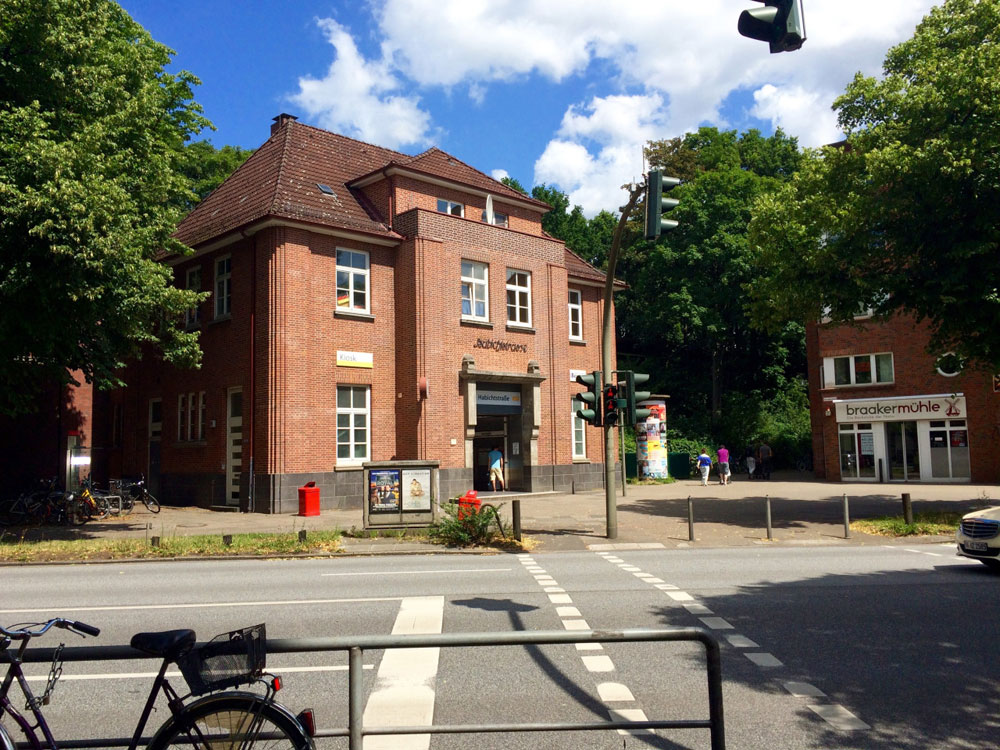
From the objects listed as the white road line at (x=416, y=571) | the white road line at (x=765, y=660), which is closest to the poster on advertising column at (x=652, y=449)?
the white road line at (x=416, y=571)

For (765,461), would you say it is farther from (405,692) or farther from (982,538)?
(405,692)

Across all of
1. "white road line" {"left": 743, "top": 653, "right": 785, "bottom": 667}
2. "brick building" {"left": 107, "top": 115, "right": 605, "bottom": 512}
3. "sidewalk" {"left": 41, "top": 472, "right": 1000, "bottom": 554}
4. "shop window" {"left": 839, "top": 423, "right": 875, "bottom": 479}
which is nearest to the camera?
"white road line" {"left": 743, "top": 653, "right": 785, "bottom": 667}

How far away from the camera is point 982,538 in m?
11.7

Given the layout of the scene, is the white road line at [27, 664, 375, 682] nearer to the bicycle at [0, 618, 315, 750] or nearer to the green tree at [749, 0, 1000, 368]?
the bicycle at [0, 618, 315, 750]

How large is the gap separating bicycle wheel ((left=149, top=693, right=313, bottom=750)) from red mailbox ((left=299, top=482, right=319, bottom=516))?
19029 millimetres

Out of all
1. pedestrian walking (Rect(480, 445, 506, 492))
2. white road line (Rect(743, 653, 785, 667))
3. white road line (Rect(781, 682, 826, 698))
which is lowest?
white road line (Rect(781, 682, 826, 698))

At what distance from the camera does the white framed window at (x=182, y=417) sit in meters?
27.9

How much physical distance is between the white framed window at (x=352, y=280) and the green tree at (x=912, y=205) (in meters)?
11.8

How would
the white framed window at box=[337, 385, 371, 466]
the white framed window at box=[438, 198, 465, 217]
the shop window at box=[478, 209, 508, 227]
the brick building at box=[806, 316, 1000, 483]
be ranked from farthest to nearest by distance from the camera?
the brick building at box=[806, 316, 1000, 483] < the shop window at box=[478, 209, 508, 227] < the white framed window at box=[438, 198, 465, 217] < the white framed window at box=[337, 385, 371, 466]

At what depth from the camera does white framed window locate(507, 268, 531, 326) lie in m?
29.5

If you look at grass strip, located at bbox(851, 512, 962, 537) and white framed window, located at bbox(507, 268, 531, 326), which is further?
white framed window, located at bbox(507, 268, 531, 326)

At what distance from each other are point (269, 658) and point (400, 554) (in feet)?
25.9

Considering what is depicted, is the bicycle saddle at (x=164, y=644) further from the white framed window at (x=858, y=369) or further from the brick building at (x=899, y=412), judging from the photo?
the white framed window at (x=858, y=369)

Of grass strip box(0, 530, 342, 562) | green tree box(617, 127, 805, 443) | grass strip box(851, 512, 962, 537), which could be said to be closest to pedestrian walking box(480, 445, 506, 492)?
grass strip box(0, 530, 342, 562)
